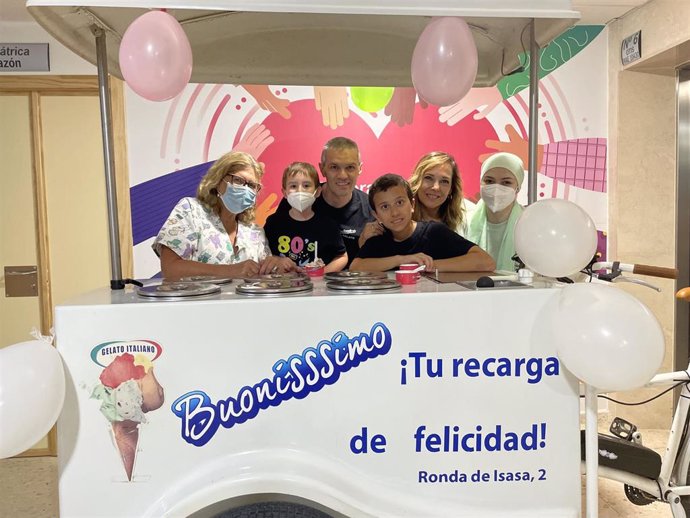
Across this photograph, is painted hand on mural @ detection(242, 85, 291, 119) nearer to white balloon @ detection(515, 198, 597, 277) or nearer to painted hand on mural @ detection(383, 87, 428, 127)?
painted hand on mural @ detection(383, 87, 428, 127)

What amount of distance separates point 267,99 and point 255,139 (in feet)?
0.94

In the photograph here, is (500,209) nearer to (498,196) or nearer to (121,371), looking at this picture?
(498,196)

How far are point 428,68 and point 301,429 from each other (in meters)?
1.12

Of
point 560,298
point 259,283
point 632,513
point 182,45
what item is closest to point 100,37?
point 182,45

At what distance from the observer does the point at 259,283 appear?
5.57 ft

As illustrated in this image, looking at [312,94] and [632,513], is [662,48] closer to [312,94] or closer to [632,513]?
[312,94]

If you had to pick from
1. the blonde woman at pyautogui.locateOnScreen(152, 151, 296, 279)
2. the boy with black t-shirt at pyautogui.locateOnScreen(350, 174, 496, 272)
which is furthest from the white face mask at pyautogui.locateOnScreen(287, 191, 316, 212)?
the boy with black t-shirt at pyautogui.locateOnScreen(350, 174, 496, 272)

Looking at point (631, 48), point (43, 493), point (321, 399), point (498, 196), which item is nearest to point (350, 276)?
point (321, 399)

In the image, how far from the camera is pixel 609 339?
144 centimetres

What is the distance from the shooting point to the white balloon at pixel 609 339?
1435mm

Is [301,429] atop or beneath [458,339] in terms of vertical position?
beneath

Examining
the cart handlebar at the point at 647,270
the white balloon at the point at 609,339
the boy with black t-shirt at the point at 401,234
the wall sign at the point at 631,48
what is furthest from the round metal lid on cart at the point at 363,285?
the wall sign at the point at 631,48

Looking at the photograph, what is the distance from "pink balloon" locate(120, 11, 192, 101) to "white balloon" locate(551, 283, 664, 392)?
50.0 inches

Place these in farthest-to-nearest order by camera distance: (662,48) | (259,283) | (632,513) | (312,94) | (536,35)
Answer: (312,94) < (662,48) < (632,513) < (536,35) < (259,283)
